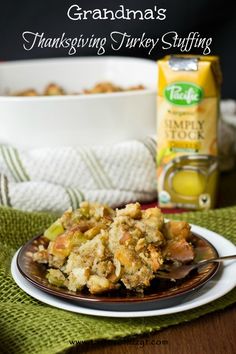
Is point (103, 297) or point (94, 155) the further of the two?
point (94, 155)

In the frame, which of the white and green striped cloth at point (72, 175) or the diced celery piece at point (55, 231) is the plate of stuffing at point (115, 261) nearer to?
the diced celery piece at point (55, 231)

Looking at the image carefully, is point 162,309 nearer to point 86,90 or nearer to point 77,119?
point 77,119

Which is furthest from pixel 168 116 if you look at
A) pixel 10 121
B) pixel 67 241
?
pixel 67 241

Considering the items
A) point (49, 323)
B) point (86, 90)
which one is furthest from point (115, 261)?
point (86, 90)

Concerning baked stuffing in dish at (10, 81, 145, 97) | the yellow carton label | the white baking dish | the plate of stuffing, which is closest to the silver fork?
the plate of stuffing

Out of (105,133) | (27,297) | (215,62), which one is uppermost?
(215,62)

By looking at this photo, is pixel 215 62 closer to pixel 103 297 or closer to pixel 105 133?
pixel 105 133
